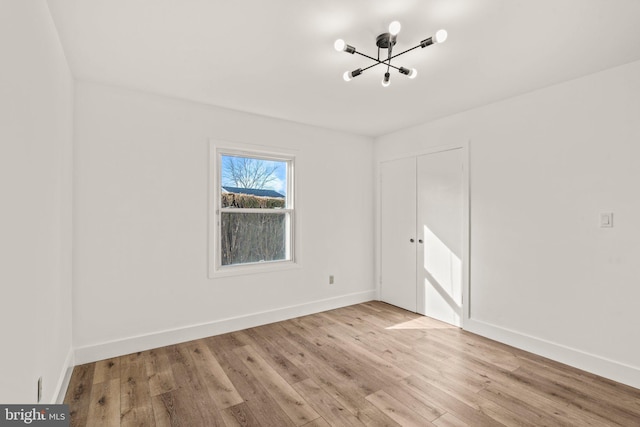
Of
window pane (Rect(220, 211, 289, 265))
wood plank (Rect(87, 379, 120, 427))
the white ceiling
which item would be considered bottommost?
wood plank (Rect(87, 379, 120, 427))

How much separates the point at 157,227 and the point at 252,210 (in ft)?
3.36

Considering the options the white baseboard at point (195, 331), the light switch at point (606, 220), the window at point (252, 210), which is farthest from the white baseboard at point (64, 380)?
the light switch at point (606, 220)

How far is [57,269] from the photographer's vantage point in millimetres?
2051

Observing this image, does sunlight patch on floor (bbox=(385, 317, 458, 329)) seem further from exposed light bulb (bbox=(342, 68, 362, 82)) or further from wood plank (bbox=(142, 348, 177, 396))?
exposed light bulb (bbox=(342, 68, 362, 82))

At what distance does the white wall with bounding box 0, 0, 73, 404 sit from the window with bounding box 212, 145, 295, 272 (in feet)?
4.58

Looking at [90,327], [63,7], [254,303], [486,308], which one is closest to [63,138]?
[63,7]

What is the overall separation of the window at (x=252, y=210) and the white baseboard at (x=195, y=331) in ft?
1.91

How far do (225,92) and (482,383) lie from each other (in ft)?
10.8

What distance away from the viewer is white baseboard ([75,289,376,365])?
269cm

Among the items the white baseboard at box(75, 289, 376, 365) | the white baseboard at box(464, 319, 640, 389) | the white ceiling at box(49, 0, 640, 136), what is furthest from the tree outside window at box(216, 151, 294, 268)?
the white baseboard at box(464, 319, 640, 389)

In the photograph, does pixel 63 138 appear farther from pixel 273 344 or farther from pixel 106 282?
pixel 273 344

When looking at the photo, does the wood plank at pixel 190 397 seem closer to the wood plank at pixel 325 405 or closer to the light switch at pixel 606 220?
the wood plank at pixel 325 405

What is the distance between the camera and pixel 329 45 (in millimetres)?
2127

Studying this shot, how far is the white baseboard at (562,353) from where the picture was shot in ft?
7.66
